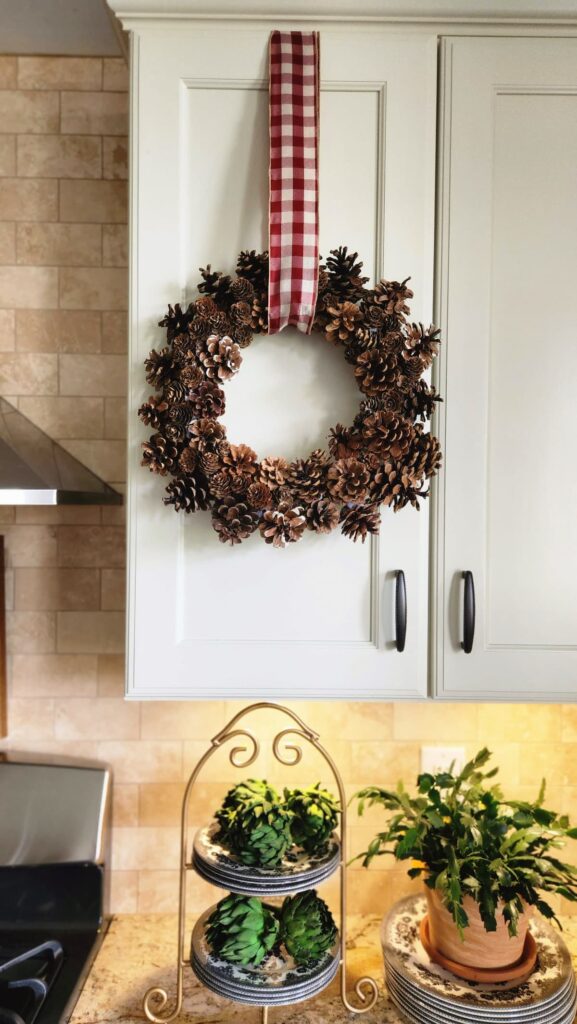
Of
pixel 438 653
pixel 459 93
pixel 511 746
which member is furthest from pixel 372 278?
pixel 511 746

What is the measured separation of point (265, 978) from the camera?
106 centimetres

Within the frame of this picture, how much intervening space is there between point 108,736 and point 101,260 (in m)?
0.92

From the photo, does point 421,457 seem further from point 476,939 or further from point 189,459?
point 476,939

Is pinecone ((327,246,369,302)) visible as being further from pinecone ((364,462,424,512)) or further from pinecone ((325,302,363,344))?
pinecone ((364,462,424,512))

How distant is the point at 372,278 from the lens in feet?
3.43

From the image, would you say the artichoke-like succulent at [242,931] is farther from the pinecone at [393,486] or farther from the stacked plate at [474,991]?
the pinecone at [393,486]

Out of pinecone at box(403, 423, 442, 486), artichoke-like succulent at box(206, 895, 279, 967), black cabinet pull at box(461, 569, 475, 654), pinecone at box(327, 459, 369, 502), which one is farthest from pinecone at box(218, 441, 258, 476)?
artichoke-like succulent at box(206, 895, 279, 967)

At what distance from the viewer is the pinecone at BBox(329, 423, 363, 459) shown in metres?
1.02

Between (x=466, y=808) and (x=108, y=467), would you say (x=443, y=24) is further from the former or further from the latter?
(x=466, y=808)

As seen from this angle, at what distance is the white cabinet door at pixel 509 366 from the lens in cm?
104

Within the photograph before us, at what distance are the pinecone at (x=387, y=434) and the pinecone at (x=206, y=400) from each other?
21cm

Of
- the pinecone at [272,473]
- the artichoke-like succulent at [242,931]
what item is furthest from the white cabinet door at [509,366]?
the artichoke-like succulent at [242,931]

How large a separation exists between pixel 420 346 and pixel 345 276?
0.48 feet

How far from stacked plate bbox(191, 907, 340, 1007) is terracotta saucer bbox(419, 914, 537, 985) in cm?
16
